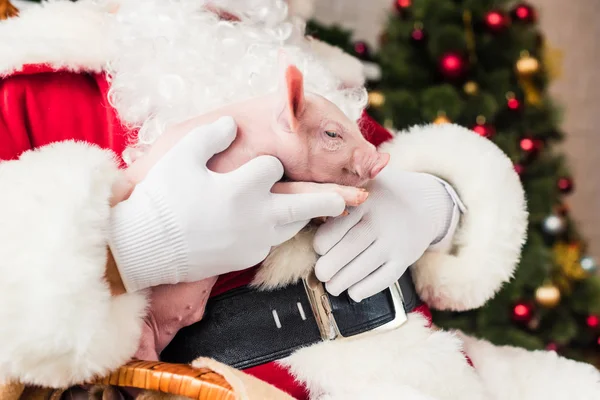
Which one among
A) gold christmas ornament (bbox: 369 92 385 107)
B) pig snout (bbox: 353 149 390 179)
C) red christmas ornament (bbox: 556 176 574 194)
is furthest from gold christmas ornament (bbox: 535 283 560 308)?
pig snout (bbox: 353 149 390 179)

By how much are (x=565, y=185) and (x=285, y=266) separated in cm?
123

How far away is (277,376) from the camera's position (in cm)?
74

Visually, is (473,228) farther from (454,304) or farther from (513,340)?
(513,340)

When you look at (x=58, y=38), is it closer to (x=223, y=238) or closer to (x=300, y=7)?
(x=223, y=238)

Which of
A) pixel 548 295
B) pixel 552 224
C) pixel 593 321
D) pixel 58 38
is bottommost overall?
pixel 593 321

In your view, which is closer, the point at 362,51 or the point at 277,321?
the point at 277,321

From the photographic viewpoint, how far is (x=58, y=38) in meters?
0.78

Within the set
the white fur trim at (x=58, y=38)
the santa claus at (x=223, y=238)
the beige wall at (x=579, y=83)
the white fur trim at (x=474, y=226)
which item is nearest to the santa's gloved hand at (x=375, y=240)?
the santa claus at (x=223, y=238)

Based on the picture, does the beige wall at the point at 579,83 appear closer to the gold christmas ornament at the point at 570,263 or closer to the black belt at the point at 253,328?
the gold christmas ornament at the point at 570,263

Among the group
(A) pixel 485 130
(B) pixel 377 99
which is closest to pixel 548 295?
(A) pixel 485 130

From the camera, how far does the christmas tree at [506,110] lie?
4.79 ft

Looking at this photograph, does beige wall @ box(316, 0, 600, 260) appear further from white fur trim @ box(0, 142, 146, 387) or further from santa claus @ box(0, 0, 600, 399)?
white fur trim @ box(0, 142, 146, 387)

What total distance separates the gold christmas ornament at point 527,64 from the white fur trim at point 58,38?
1165 mm

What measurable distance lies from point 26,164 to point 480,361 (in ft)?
2.64
